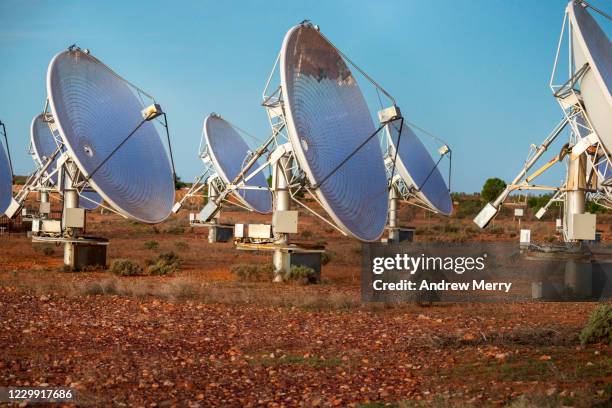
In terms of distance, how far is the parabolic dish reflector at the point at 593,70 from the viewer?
61.3ft

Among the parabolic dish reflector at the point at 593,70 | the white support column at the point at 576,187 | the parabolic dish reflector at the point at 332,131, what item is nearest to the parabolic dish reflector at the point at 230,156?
the parabolic dish reflector at the point at 332,131

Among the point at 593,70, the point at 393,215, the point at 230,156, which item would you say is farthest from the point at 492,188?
the point at 593,70

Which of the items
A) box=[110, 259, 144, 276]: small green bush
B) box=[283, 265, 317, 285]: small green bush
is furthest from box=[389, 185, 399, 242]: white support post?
box=[110, 259, 144, 276]: small green bush

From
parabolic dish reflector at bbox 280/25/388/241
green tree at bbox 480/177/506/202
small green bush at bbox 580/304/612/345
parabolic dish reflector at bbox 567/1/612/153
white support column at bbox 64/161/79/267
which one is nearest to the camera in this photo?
small green bush at bbox 580/304/612/345

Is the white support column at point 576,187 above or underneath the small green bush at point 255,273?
above

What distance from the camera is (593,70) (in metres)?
18.5

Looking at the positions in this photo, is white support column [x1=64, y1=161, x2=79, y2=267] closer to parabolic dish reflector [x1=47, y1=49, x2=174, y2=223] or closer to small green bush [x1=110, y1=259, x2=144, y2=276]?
small green bush [x1=110, y1=259, x2=144, y2=276]

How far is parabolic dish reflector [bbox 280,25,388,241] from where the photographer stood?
21.0 m

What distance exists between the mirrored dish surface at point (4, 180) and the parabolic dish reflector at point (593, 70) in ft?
95.0

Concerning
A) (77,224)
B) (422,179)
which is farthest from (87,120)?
(422,179)

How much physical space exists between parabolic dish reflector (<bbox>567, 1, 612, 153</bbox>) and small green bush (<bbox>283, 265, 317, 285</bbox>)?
32.8ft

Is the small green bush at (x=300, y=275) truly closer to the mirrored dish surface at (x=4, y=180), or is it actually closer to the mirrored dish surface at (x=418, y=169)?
the mirrored dish surface at (x=418, y=169)

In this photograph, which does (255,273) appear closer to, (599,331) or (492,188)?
(599,331)

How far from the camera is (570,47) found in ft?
68.4
